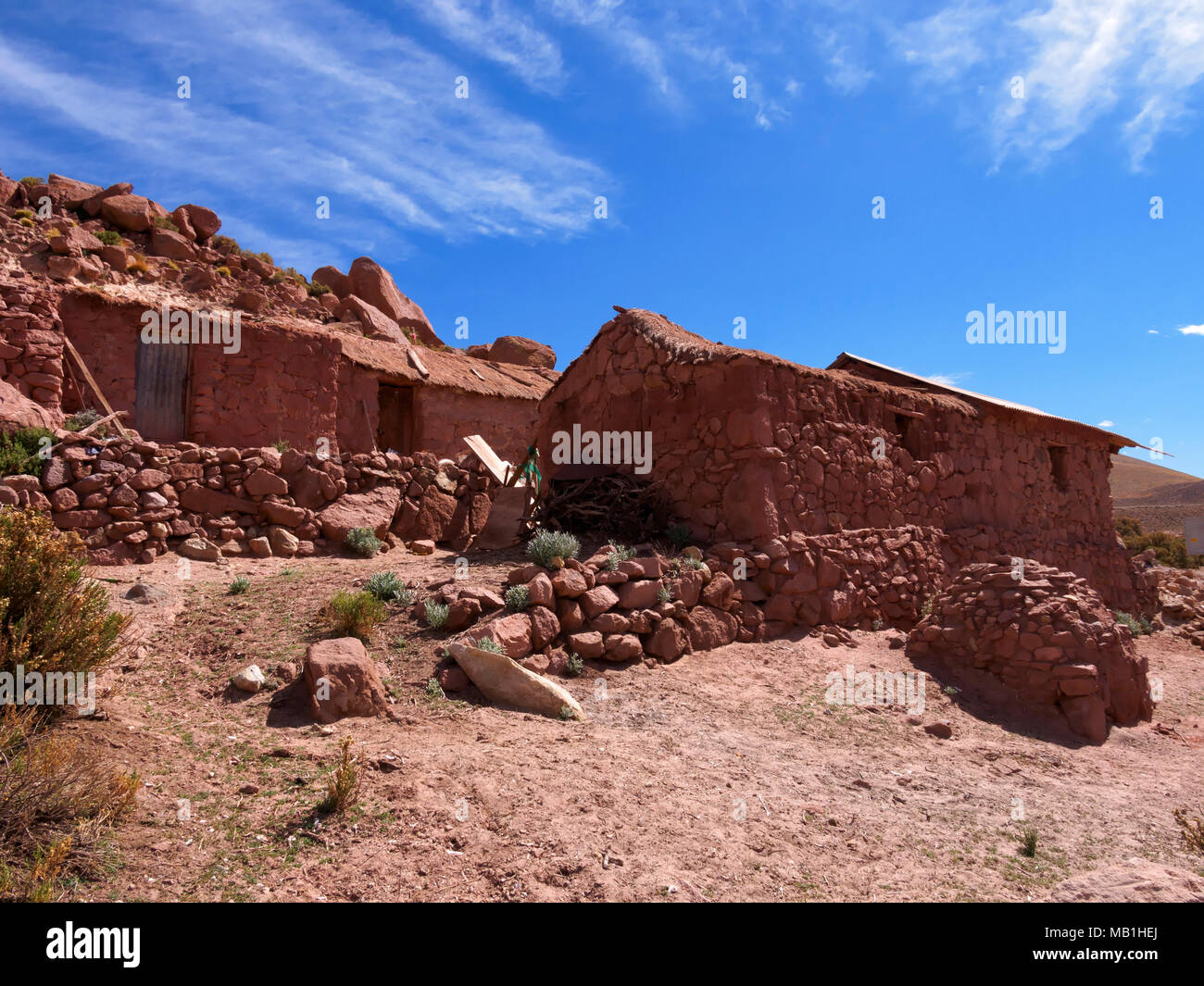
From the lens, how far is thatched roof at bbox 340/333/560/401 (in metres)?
15.2

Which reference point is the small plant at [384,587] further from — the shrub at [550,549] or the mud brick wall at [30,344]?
the mud brick wall at [30,344]

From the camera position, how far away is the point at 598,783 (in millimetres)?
4395

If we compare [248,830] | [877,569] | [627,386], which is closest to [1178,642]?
[877,569]

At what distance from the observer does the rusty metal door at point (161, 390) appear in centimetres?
1183

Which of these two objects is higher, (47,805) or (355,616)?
(355,616)

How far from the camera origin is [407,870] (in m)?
3.37

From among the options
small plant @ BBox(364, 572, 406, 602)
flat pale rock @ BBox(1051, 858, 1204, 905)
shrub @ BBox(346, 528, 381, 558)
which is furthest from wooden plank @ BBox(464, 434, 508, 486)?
flat pale rock @ BBox(1051, 858, 1204, 905)

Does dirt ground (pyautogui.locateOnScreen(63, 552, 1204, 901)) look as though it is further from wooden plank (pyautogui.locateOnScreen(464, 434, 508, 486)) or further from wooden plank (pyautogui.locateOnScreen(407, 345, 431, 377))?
wooden plank (pyautogui.locateOnScreen(407, 345, 431, 377))

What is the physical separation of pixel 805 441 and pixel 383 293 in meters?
16.9

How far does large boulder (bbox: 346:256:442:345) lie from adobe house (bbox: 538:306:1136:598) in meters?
13.7

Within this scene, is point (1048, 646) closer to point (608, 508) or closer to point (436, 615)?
point (608, 508)

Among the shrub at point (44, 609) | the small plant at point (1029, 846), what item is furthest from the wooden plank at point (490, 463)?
the small plant at point (1029, 846)

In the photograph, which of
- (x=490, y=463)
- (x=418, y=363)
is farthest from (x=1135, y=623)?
(x=418, y=363)
